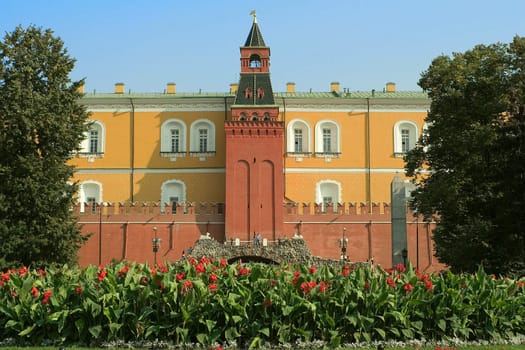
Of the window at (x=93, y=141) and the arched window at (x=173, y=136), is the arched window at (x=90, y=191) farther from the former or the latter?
the arched window at (x=173, y=136)

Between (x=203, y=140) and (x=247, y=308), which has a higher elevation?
(x=203, y=140)

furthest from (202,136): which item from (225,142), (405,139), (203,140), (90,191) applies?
(405,139)

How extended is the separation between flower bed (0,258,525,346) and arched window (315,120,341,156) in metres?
33.7

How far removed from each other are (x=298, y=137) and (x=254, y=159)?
6.20 m

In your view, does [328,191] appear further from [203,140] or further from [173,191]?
[173,191]

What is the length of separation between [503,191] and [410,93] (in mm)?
29639

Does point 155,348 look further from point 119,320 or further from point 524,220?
point 524,220

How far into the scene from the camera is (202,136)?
46.6 metres

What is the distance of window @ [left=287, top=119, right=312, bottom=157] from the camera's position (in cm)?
4635

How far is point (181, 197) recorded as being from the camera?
149 ft

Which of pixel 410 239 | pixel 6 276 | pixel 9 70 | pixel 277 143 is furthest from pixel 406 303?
pixel 277 143

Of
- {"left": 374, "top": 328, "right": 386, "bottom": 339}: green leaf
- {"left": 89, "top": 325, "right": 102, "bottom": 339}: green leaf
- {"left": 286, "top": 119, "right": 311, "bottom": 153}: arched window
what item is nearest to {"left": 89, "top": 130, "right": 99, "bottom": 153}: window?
{"left": 286, "top": 119, "right": 311, "bottom": 153}: arched window

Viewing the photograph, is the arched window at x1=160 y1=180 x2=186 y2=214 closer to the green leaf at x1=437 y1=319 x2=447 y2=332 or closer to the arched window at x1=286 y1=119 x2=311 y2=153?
the arched window at x1=286 y1=119 x2=311 y2=153

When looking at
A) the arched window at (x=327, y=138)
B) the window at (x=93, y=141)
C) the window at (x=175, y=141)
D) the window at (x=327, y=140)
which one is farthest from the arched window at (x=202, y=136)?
the window at (x=327, y=140)
